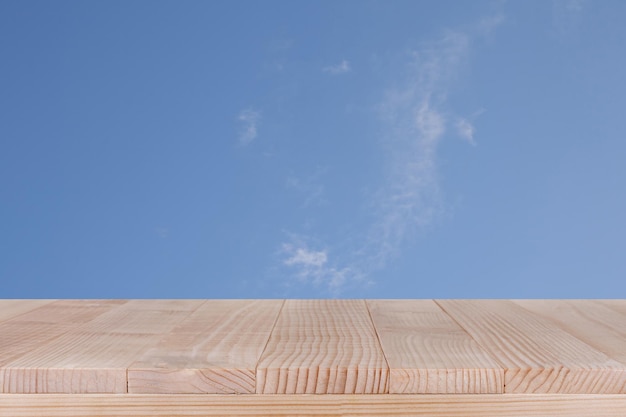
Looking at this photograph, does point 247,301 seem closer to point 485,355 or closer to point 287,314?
point 287,314

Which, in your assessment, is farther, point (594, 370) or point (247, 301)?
point (247, 301)

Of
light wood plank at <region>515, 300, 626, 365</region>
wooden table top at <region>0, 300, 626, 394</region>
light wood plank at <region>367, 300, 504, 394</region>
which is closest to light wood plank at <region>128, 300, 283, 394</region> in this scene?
wooden table top at <region>0, 300, 626, 394</region>

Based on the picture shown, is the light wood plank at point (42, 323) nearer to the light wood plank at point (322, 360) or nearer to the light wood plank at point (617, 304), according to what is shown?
the light wood plank at point (322, 360)

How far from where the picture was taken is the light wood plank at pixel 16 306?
3.75 ft

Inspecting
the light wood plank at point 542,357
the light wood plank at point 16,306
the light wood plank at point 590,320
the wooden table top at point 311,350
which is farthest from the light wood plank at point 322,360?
the light wood plank at point 16,306

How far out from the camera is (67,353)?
2.74ft

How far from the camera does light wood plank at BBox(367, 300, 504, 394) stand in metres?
0.75

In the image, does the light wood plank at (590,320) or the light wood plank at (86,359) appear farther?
the light wood plank at (590,320)

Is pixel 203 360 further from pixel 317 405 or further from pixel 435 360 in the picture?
pixel 435 360

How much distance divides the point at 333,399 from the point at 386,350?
0.11 metres

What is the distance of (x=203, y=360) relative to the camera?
0.79 metres

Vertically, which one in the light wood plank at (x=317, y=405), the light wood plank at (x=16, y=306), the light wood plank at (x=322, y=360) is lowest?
the light wood plank at (x=317, y=405)

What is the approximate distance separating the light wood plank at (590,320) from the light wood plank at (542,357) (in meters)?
0.02

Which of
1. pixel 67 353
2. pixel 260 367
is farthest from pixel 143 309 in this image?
pixel 260 367
